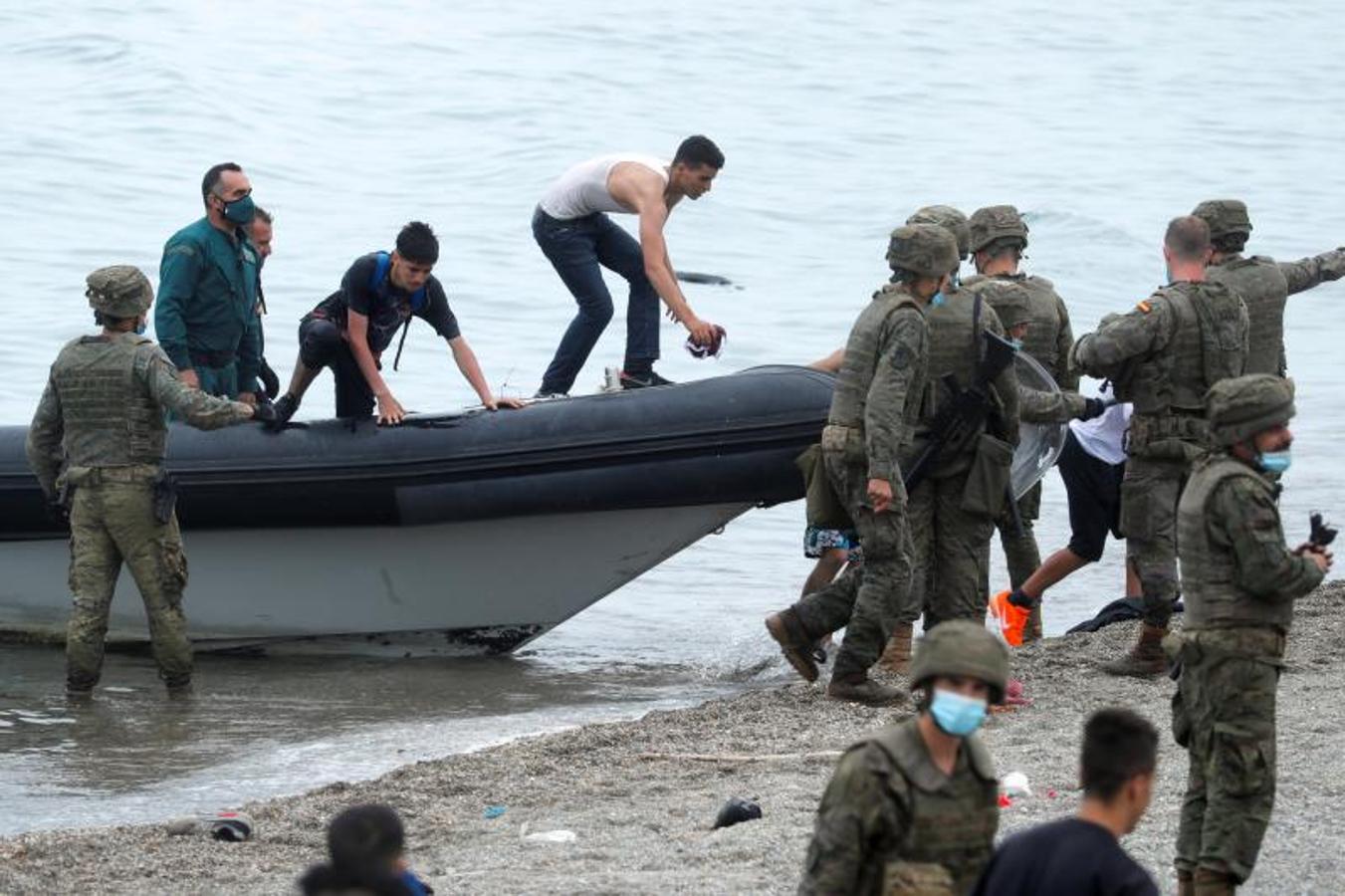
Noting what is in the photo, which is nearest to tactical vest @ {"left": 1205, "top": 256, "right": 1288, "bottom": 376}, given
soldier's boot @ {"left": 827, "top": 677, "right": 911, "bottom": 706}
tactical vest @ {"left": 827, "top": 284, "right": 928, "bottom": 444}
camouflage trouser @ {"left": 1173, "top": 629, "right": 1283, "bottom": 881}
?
tactical vest @ {"left": 827, "top": 284, "right": 928, "bottom": 444}

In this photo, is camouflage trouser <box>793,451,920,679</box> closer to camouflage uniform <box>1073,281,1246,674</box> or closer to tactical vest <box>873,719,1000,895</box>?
camouflage uniform <box>1073,281,1246,674</box>

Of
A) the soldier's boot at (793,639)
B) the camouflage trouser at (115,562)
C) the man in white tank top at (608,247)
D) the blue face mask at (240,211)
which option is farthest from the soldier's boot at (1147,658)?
the blue face mask at (240,211)

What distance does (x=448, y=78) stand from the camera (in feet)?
103

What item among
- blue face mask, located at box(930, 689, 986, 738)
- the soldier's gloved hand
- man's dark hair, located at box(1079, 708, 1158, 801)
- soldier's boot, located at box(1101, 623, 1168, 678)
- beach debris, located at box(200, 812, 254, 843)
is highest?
the soldier's gloved hand

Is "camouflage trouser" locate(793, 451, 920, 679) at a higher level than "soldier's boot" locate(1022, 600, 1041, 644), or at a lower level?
higher

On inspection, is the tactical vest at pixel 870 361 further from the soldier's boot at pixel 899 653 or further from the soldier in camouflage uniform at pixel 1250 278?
the soldier in camouflage uniform at pixel 1250 278

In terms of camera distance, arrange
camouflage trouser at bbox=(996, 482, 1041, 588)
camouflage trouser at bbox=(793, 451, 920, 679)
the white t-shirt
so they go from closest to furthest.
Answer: camouflage trouser at bbox=(793, 451, 920, 679)
the white t-shirt
camouflage trouser at bbox=(996, 482, 1041, 588)

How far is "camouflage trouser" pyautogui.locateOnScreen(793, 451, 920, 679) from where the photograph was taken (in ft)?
23.0

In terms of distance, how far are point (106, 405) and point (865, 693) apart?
275 centimetres

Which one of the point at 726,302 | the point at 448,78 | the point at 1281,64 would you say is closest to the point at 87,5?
the point at 448,78

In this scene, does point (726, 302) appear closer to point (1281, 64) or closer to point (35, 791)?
point (35, 791)

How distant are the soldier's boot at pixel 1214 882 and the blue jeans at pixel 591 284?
4.10m

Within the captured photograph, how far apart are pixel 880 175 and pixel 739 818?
2212 centimetres

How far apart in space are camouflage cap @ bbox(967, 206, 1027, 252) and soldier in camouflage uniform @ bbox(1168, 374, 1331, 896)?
288cm
